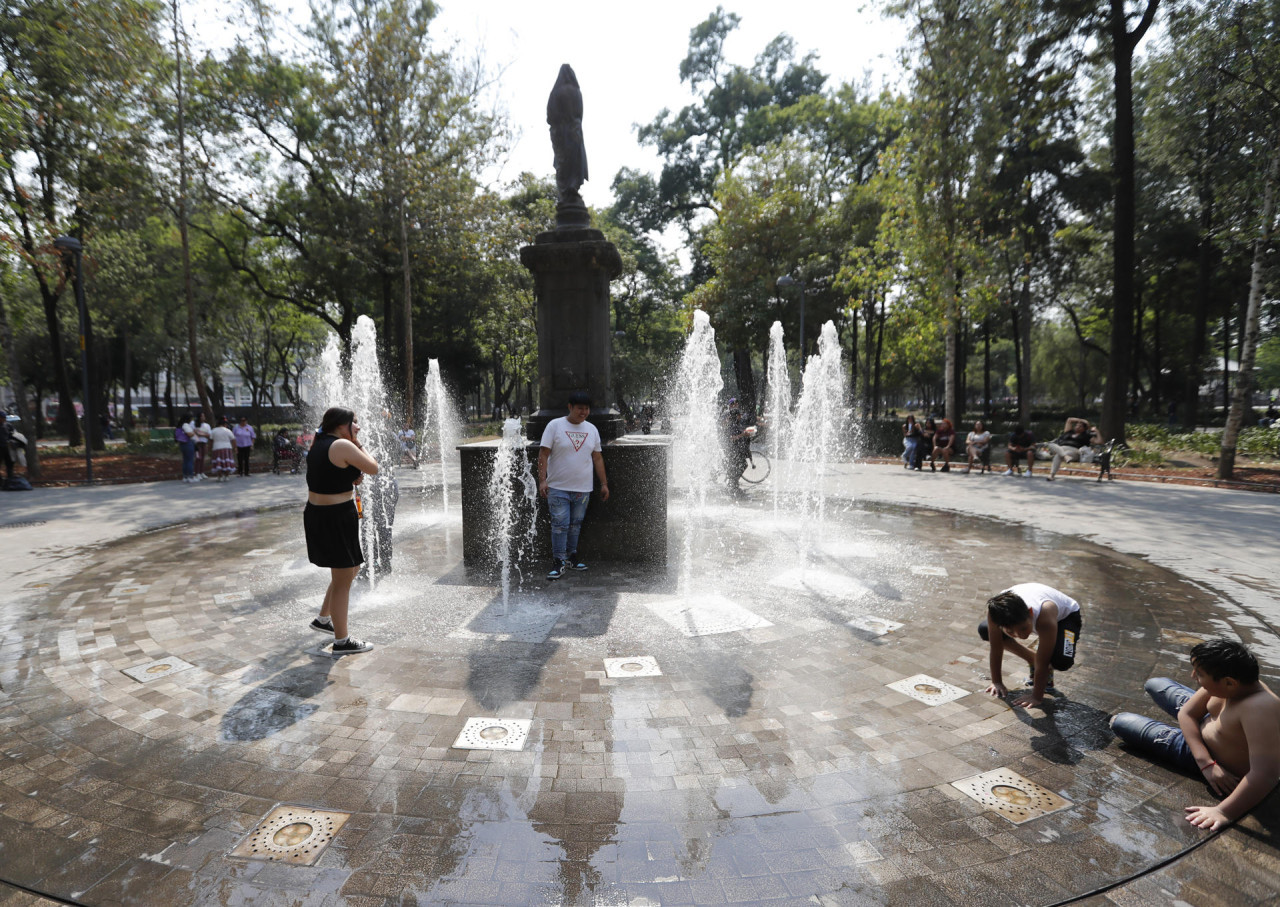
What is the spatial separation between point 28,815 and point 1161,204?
35561 millimetres

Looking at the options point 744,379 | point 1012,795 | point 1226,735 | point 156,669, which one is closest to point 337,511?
point 156,669

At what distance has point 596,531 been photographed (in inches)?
273

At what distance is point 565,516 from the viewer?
6281 mm

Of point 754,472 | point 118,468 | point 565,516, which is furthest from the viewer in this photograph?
point 118,468

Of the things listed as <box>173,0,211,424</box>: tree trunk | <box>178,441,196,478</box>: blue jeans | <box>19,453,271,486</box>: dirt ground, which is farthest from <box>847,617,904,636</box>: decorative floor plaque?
<box>173,0,211,424</box>: tree trunk

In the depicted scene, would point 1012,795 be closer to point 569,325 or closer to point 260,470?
point 569,325

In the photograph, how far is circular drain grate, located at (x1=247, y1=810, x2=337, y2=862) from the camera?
2467 mm

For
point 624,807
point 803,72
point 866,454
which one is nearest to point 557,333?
point 624,807

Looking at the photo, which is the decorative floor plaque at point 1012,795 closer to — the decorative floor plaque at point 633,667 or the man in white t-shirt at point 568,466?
the decorative floor plaque at point 633,667

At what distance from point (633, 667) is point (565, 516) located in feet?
7.64

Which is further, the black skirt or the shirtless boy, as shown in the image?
the black skirt

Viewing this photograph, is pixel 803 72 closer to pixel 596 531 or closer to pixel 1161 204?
pixel 1161 204

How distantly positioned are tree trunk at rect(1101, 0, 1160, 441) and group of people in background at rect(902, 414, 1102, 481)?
34.3 inches

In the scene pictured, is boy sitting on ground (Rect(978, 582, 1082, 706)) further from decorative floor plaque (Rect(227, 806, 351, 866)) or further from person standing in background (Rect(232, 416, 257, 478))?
person standing in background (Rect(232, 416, 257, 478))
